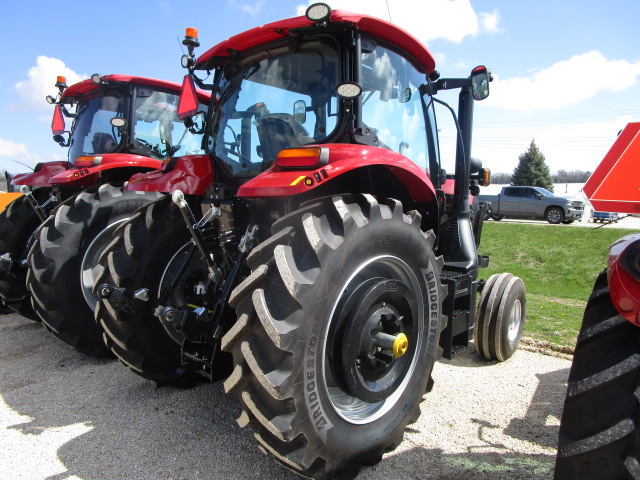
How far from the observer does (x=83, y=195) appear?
13.5 ft

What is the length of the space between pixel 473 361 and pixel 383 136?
2415 mm

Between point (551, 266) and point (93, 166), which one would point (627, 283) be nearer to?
point (93, 166)

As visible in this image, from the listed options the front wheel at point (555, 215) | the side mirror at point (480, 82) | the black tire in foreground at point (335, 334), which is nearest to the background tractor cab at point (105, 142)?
the side mirror at point (480, 82)

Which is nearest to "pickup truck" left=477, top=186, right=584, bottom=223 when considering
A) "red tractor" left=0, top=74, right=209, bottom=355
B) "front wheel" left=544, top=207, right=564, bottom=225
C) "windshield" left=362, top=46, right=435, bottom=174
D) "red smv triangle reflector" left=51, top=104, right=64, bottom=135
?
"front wheel" left=544, top=207, right=564, bottom=225

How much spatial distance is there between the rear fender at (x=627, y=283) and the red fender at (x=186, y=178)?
8.10 feet

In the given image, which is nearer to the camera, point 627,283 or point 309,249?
point 627,283

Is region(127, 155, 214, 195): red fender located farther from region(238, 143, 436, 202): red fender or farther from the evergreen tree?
the evergreen tree

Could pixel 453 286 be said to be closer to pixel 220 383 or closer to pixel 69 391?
pixel 220 383

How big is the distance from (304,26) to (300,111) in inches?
19.4

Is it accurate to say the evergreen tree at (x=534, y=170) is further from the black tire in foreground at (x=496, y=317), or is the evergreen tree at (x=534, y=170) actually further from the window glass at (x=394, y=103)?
the window glass at (x=394, y=103)

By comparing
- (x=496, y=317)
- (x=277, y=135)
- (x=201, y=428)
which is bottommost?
(x=201, y=428)

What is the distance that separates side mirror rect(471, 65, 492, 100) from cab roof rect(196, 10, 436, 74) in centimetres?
48

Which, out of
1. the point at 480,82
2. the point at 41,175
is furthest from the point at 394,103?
the point at 41,175

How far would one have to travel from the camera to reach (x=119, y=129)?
5.26 m
